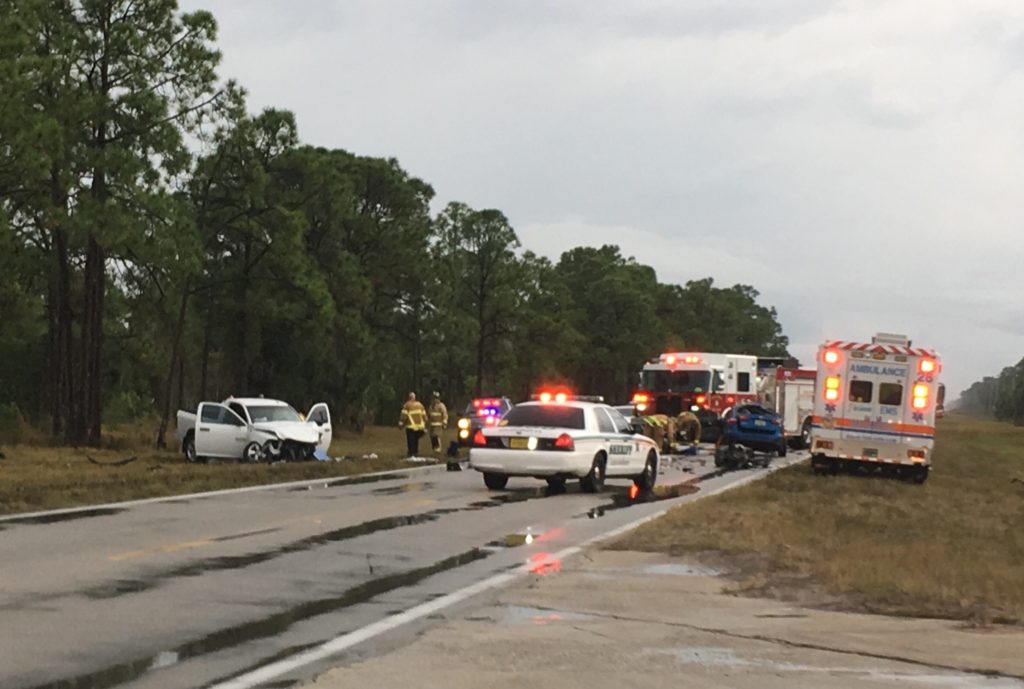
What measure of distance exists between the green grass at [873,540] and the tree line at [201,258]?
17.8m

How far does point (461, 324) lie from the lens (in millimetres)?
64938

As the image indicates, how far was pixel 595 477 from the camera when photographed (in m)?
23.6

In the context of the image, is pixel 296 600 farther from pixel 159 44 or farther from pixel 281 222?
pixel 281 222

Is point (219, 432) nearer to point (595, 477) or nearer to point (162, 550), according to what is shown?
point (595, 477)

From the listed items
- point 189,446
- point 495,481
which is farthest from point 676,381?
point 495,481

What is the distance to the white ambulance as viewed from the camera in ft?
96.0

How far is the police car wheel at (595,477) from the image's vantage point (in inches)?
926

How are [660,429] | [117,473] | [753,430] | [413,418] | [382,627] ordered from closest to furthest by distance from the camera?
[382,627] → [117,473] → [413,418] → [660,429] → [753,430]

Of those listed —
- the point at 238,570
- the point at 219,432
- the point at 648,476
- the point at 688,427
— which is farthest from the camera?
the point at 688,427

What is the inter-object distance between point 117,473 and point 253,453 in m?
4.52

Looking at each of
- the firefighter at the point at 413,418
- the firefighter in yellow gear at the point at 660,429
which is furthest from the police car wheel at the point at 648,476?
the firefighter in yellow gear at the point at 660,429

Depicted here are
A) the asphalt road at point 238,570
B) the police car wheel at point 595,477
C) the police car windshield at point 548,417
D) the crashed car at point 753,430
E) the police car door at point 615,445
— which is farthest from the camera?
the crashed car at point 753,430

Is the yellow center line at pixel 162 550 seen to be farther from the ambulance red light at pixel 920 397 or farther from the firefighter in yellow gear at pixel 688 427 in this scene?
the firefighter in yellow gear at pixel 688 427

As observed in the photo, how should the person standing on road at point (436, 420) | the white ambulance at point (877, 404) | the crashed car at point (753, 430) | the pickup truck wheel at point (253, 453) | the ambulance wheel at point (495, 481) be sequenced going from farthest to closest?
the crashed car at point (753, 430) → the person standing on road at point (436, 420) → the pickup truck wheel at point (253, 453) → the white ambulance at point (877, 404) → the ambulance wheel at point (495, 481)
